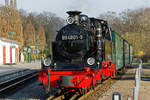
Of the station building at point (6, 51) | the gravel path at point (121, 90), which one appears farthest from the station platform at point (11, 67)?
the gravel path at point (121, 90)

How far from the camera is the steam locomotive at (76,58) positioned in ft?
27.4

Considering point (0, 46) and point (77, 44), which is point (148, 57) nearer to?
point (0, 46)

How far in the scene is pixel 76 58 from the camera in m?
9.20

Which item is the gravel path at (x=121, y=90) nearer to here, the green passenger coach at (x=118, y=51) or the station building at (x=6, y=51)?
the green passenger coach at (x=118, y=51)

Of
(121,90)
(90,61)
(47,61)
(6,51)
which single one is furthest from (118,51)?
(6,51)

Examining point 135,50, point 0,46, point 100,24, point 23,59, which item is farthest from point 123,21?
point 100,24

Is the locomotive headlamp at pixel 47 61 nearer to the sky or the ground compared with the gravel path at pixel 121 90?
nearer to the sky

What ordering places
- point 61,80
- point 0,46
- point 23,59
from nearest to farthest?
point 61,80
point 0,46
point 23,59

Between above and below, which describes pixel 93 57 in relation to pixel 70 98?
above

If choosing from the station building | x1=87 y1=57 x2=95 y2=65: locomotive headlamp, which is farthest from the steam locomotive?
the station building

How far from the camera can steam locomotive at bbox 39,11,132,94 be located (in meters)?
8.35

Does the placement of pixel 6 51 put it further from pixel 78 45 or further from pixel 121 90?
pixel 78 45

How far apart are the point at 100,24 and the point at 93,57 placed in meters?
1.98

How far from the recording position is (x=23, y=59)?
51812 mm
